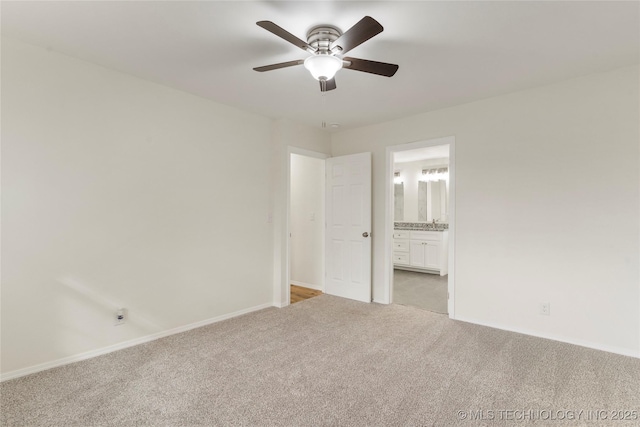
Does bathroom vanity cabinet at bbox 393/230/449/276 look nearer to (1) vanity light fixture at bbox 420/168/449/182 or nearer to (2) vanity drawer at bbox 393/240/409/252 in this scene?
(2) vanity drawer at bbox 393/240/409/252

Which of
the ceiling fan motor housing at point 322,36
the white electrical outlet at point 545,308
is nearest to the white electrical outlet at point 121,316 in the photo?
the ceiling fan motor housing at point 322,36

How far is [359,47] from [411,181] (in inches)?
195

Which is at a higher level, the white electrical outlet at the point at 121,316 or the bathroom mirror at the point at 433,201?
the bathroom mirror at the point at 433,201

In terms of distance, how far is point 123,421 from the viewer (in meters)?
1.84

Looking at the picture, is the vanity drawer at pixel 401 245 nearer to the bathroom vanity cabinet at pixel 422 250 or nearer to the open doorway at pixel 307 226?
the bathroom vanity cabinet at pixel 422 250

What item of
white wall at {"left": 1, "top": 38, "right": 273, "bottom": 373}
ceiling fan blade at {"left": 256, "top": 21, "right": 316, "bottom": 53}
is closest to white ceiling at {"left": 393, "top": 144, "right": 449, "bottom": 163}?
white wall at {"left": 1, "top": 38, "right": 273, "bottom": 373}

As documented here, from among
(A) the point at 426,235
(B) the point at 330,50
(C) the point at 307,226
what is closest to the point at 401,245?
(A) the point at 426,235

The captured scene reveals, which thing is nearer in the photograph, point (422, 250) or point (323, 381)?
point (323, 381)

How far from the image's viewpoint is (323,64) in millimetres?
1949

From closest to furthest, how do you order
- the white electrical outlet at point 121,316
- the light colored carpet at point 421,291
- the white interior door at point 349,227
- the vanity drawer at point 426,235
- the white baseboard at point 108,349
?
the white baseboard at point 108,349 → the white electrical outlet at point 121,316 → the light colored carpet at point 421,291 → the white interior door at point 349,227 → the vanity drawer at point 426,235

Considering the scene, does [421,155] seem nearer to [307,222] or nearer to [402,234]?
[402,234]

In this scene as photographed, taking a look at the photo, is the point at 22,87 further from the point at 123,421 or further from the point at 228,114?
the point at 123,421

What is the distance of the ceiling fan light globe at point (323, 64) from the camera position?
1.93 meters

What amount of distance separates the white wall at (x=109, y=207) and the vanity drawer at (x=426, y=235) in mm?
3613
